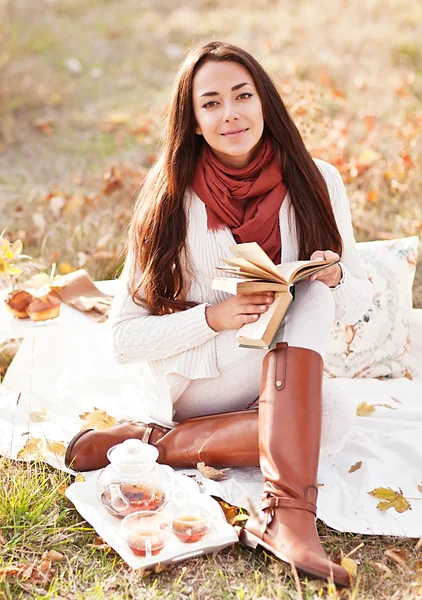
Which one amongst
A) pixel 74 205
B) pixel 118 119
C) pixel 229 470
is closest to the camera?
pixel 229 470

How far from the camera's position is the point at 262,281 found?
2363 millimetres

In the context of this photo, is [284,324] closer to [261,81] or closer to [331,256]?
[331,256]

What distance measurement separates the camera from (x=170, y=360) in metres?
2.70

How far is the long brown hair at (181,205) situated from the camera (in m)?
2.68

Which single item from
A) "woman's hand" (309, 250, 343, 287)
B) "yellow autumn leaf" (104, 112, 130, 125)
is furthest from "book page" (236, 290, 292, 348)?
"yellow autumn leaf" (104, 112, 130, 125)

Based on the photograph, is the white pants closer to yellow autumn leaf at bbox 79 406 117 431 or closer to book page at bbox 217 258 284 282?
book page at bbox 217 258 284 282

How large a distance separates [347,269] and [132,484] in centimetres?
103

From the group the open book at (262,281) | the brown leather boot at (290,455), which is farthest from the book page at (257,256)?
the brown leather boot at (290,455)

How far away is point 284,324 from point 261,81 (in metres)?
0.78

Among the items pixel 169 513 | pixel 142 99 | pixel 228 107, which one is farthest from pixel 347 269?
pixel 142 99

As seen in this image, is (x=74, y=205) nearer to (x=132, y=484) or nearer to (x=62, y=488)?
(x=62, y=488)

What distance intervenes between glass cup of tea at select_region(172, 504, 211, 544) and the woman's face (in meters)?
1.13

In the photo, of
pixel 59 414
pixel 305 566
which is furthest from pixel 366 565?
pixel 59 414

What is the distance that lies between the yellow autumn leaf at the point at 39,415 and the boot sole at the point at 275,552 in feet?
3.41
